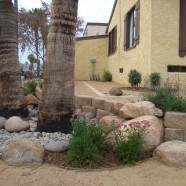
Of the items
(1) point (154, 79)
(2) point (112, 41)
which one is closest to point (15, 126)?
(1) point (154, 79)

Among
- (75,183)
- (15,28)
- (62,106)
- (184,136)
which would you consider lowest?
(75,183)

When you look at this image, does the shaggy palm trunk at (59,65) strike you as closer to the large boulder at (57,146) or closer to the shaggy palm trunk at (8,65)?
the large boulder at (57,146)

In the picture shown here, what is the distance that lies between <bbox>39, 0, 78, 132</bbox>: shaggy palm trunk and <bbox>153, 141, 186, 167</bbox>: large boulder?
1.71m

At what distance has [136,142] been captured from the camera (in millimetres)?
3336

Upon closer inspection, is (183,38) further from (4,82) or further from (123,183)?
(123,183)

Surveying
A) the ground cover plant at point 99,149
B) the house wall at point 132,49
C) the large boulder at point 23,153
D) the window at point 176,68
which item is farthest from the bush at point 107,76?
the large boulder at point 23,153

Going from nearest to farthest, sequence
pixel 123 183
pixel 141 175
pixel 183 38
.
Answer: pixel 123 183 → pixel 141 175 → pixel 183 38

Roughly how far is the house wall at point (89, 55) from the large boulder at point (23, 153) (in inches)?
529

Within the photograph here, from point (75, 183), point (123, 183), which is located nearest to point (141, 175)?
point (123, 183)

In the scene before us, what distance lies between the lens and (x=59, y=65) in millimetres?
4164

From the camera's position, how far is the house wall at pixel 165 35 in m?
8.56

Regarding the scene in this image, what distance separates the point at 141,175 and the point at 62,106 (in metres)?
1.86

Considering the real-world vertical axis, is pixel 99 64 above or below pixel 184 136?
above

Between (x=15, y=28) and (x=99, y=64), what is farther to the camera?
(x=99, y=64)
